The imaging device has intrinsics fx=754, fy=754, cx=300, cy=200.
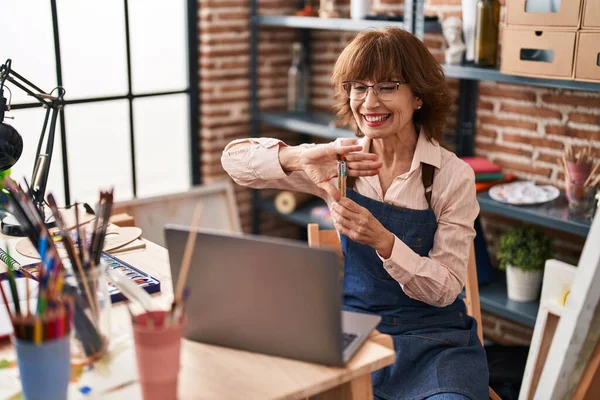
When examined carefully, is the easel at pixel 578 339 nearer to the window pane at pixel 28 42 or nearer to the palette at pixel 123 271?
the palette at pixel 123 271

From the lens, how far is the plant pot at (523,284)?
2857 mm

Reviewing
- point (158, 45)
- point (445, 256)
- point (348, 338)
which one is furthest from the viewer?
point (158, 45)

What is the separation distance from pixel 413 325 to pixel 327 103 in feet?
6.93

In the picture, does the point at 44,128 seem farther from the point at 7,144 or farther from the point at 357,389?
the point at 357,389

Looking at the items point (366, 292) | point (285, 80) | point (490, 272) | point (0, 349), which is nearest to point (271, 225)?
point (285, 80)

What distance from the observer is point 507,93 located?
311 centimetres

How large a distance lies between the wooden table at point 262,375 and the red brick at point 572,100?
70.4 inches

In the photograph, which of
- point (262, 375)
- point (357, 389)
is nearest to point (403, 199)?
point (357, 389)

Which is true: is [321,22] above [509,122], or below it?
above

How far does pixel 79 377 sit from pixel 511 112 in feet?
7.50

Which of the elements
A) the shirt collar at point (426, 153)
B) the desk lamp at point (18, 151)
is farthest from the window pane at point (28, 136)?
the shirt collar at point (426, 153)

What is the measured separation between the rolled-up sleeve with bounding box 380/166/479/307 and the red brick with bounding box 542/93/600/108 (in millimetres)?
1054

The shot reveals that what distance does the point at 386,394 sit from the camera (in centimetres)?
190

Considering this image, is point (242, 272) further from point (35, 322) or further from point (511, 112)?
point (511, 112)
